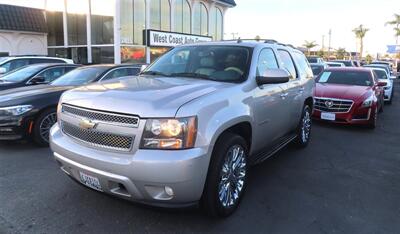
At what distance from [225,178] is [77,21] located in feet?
74.9

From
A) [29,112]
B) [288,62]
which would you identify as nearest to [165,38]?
[29,112]

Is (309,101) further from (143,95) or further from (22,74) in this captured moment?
(22,74)

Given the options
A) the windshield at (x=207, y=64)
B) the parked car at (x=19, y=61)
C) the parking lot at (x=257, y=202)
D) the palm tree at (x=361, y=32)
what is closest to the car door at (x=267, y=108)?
the windshield at (x=207, y=64)

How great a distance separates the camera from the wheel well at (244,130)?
388 cm

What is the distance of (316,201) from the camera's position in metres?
4.22

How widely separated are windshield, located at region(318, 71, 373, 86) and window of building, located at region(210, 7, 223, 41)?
18.7 meters

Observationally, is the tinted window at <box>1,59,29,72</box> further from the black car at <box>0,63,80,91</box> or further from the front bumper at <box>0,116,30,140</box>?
the front bumper at <box>0,116,30,140</box>

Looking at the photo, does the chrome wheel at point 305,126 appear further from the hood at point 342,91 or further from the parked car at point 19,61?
the parked car at point 19,61

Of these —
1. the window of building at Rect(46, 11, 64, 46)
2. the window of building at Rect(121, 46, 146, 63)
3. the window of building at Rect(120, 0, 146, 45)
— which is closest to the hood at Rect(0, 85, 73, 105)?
the window of building at Rect(121, 46, 146, 63)

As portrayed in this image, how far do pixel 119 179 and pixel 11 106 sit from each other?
145 inches

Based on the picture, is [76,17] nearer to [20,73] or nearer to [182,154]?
[20,73]

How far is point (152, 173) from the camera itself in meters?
2.98

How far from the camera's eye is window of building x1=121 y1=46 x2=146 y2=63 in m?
21.4

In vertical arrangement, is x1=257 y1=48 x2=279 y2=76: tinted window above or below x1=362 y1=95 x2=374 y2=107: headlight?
above
